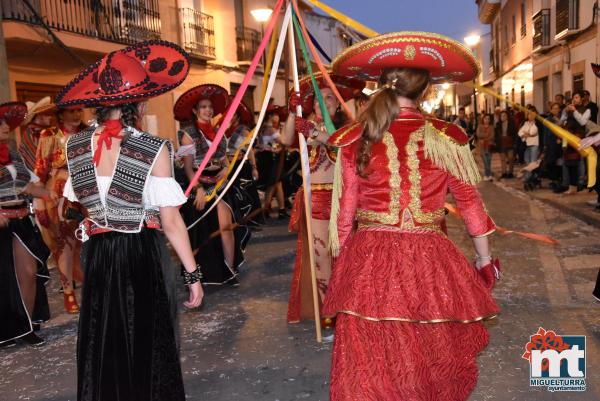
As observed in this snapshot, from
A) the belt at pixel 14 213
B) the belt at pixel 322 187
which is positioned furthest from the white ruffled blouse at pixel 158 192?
the belt at pixel 14 213

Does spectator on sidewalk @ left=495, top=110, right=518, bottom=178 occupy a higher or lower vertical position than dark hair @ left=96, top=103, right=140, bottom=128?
lower

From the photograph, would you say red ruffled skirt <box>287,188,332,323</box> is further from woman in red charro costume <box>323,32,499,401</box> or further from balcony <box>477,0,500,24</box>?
balcony <box>477,0,500,24</box>

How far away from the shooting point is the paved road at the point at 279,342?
4074mm

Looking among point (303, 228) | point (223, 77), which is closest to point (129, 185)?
point (303, 228)

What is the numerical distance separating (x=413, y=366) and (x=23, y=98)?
12.9m

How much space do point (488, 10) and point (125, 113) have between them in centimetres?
4153

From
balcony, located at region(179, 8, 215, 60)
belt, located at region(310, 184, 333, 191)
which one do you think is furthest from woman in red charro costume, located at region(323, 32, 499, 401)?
balcony, located at region(179, 8, 215, 60)

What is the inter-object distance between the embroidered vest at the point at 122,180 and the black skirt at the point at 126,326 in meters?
0.09

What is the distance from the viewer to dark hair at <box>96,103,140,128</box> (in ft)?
10.0

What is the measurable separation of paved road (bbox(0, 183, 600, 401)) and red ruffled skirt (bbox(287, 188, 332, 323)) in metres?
0.16

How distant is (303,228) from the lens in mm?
5234

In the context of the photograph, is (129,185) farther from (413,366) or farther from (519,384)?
(519,384)

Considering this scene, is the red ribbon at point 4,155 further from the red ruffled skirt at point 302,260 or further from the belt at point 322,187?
the belt at point 322,187

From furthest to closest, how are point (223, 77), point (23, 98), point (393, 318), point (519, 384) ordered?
point (223, 77)
point (23, 98)
point (519, 384)
point (393, 318)
